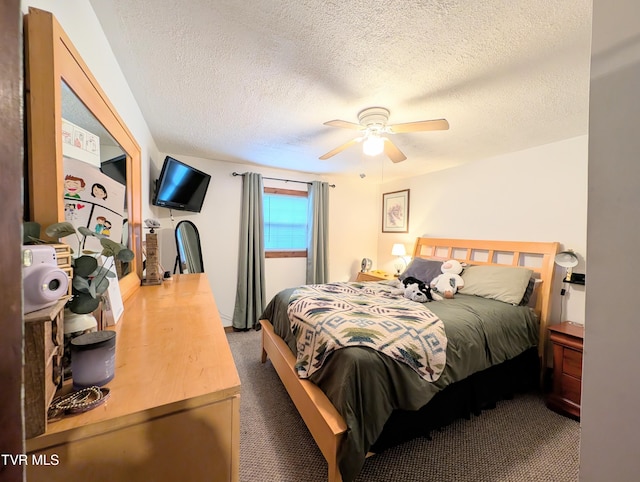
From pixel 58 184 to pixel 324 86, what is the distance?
1.45 metres

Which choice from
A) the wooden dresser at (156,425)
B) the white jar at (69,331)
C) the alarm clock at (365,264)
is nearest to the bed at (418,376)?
the wooden dresser at (156,425)

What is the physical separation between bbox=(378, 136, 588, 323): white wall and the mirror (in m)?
3.21

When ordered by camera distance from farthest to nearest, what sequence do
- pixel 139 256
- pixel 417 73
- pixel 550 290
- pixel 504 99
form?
pixel 550 290 → pixel 139 256 → pixel 504 99 → pixel 417 73

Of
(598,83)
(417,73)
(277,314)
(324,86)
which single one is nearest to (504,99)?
(417,73)

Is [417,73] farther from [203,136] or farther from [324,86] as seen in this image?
[203,136]

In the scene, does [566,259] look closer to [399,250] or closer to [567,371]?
[567,371]

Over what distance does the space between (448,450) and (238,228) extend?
3249 millimetres

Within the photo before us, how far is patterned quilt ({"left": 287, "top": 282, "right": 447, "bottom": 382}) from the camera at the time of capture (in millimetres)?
1539

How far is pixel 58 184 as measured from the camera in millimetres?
739

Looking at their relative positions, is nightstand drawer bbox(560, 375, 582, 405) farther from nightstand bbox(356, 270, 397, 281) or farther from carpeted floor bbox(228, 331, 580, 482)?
nightstand bbox(356, 270, 397, 281)

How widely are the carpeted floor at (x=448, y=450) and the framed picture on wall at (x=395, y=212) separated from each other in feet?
8.68

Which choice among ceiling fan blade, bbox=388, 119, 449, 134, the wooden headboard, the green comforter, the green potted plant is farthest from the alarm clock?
the green potted plant

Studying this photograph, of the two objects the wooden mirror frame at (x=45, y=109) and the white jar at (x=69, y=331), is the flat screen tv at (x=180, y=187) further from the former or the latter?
the white jar at (x=69, y=331)

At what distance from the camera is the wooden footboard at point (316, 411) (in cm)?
131
